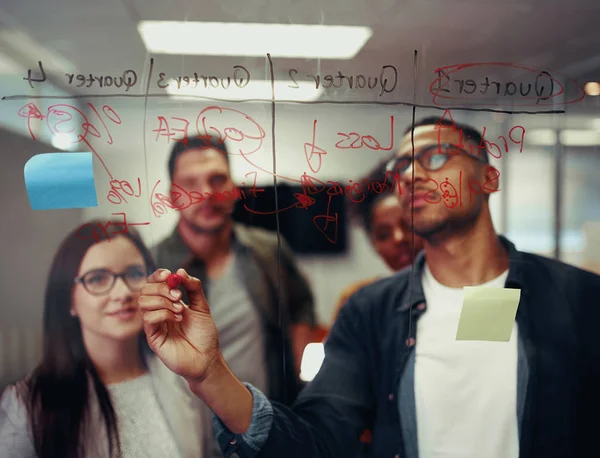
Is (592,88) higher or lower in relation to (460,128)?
higher

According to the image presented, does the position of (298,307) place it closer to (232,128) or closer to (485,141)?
(232,128)

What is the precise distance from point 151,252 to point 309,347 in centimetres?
50

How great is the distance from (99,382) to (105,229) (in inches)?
16.4

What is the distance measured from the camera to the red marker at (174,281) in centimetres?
136

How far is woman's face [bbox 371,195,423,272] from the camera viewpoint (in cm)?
141

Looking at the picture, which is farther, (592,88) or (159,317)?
(592,88)

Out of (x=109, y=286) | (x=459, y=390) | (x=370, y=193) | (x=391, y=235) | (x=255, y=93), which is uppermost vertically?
(x=255, y=93)

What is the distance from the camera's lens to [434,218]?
4.67ft

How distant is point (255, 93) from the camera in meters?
1.37

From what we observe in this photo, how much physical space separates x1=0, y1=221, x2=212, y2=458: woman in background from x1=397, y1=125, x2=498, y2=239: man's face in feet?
2.39

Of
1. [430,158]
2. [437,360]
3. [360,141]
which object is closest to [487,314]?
[437,360]

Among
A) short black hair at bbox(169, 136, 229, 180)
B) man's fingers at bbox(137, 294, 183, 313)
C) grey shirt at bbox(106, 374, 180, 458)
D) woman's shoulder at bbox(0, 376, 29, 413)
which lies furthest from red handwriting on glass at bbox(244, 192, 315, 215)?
woman's shoulder at bbox(0, 376, 29, 413)

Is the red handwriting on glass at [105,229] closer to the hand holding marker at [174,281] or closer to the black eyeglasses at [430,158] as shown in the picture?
the hand holding marker at [174,281]

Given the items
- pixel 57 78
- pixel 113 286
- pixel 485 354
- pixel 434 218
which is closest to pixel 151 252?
pixel 113 286
